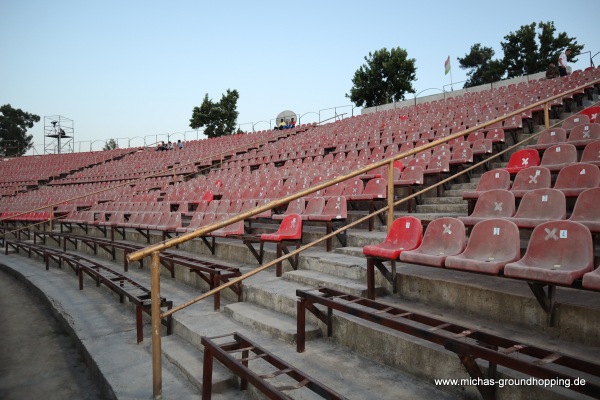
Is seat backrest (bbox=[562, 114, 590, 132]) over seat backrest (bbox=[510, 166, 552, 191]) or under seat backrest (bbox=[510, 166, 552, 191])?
over

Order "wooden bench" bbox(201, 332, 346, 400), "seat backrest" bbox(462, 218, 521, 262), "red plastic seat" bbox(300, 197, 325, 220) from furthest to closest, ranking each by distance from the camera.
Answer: "red plastic seat" bbox(300, 197, 325, 220) → "seat backrest" bbox(462, 218, 521, 262) → "wooden bench" bbox(201, 332, 346, 400)

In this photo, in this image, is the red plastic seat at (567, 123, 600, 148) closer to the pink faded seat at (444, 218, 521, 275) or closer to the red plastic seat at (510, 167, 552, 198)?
the red plastic seat at (510, 167, 552, 198)

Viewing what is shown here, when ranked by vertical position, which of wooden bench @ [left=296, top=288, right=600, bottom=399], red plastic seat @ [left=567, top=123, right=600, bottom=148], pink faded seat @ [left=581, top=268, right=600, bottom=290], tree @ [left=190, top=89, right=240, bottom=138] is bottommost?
wooden bench @ [left=296, top=288, right=600, bottom=399]

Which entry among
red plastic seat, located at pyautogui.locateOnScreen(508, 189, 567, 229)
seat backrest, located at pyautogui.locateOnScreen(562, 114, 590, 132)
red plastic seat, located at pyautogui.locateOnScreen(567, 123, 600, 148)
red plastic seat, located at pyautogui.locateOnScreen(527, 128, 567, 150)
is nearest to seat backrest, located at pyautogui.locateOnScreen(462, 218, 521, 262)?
red plastic seat, located at pyautogui.locateOnScreen(508, 189, 567, 229)

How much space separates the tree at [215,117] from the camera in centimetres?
3972

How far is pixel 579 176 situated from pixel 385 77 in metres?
35.6

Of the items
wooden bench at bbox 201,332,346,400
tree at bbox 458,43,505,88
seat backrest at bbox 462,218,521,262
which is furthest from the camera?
tree at bbox 458,43,505,88

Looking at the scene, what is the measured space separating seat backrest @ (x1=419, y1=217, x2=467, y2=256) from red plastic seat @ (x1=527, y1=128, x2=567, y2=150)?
3.19 metres

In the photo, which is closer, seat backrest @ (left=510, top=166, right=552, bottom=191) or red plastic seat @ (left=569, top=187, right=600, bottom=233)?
red plastic seat @ (left=569, top=187, right=600, bottom=233)

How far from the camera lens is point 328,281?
156 inches

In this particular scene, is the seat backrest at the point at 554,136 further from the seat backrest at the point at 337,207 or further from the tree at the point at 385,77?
the tree at the point at 385,77

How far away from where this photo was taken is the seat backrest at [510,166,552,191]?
4441mm

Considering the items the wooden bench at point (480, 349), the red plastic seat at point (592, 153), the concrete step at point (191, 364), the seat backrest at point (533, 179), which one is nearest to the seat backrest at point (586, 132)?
the red plastic seat at point (592, 153)

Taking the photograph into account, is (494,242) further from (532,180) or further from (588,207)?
(532,180)
